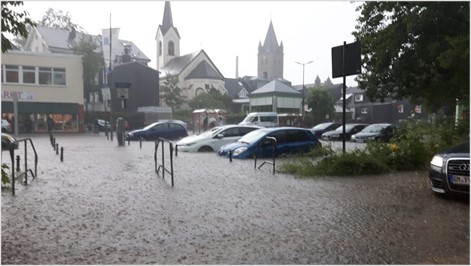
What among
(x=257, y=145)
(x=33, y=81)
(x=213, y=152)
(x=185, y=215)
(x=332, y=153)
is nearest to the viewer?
(x=185, y=215)

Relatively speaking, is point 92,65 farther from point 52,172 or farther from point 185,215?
point 185,215

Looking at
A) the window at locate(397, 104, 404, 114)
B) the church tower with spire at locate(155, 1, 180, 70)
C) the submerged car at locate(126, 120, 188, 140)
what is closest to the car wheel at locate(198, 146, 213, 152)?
the submerged car at locate(126, 120, 188, 140)

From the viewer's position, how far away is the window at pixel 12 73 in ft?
113

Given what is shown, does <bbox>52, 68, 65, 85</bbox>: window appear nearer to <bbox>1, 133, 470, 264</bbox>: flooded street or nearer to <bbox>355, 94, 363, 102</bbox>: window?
<bbox>1, 133, 470, 264</bbox>: flooded street

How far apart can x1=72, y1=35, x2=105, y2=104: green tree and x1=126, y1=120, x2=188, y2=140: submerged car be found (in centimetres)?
1979

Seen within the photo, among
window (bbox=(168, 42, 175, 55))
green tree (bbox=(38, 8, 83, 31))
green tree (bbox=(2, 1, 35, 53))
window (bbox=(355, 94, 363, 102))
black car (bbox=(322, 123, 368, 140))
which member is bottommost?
black car (bbox=(322, 123, 368, 140))

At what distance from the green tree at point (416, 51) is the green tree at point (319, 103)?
30629 mm

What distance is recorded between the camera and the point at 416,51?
43.4 ft

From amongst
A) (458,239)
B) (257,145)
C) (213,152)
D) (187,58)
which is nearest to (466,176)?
(458,239)

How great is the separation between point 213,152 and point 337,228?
1193cm

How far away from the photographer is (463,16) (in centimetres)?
1162

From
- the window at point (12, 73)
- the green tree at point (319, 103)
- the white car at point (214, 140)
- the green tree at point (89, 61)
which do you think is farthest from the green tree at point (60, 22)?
the white car at point (214, 140)

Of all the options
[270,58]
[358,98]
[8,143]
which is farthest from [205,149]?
[270,58]

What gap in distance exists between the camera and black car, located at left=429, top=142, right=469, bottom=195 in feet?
21.2
